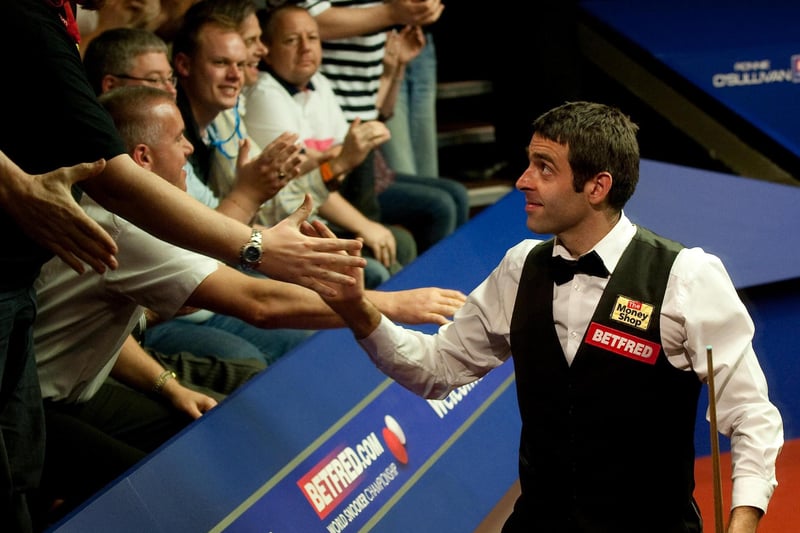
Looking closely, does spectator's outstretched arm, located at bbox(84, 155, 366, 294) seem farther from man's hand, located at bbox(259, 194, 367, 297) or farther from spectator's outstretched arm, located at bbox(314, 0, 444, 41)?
spectator's outstretched arm, located at bbox(314, 0, 444, 41)

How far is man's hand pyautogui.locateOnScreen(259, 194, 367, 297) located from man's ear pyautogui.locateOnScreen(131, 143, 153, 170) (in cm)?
57

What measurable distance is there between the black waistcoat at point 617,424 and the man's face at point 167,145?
43.3 inches

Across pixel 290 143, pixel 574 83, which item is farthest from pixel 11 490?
pixel 574 83

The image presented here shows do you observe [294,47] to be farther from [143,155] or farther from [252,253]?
[252,253]

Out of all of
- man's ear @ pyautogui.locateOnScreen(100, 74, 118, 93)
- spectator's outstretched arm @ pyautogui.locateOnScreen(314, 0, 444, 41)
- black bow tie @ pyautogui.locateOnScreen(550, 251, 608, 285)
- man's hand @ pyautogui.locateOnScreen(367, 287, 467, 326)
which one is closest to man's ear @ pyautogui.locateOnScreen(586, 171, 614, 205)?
black bow tie @ pyautogui.locateOnScreen(550, 251, 608, 285)

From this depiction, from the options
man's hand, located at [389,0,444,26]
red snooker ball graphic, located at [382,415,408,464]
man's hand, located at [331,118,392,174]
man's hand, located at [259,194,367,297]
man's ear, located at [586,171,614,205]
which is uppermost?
man's ear, located at [586,171,614,205]

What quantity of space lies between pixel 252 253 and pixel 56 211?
0.45 m

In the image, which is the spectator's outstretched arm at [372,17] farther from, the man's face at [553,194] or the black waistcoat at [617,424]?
the black waistcoat at [617,424]

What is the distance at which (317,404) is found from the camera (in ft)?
9.94

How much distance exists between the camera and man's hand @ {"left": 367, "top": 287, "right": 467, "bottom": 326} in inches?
112

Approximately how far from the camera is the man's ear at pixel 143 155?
2.88m

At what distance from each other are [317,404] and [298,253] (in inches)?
28.2

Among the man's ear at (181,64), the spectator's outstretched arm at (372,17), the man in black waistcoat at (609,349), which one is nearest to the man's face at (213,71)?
the man's ear at (181,64)

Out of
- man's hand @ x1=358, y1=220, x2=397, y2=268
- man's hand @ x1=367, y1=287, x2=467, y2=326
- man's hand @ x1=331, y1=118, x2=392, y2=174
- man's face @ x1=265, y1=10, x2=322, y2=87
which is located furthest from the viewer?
man's hand @ x1=358, y1=220, x2=397, y2=268
